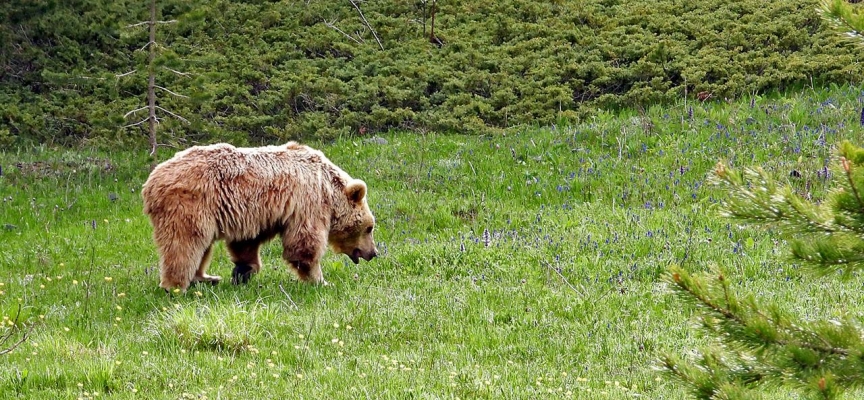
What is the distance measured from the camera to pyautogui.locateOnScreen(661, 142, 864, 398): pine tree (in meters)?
2.85

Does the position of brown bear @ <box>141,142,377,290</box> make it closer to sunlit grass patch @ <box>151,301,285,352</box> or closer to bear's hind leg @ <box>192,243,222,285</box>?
bear's hind leg @ <box>192,243,222,285</box>

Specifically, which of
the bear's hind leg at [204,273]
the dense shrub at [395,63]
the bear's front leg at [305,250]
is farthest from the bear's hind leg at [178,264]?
the dense shrub at [395,63]

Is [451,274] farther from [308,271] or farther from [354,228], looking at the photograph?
[308,271]

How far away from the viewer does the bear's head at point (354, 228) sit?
953 centimetres

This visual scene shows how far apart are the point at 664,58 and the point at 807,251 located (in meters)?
15.4

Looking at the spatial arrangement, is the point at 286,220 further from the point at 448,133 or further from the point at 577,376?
the point at 448,133

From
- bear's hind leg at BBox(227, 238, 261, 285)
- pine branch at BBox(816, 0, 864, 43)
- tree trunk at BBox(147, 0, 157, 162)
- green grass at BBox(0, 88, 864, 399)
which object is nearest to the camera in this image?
pine branch at BBox(816, 0, 864, 43)

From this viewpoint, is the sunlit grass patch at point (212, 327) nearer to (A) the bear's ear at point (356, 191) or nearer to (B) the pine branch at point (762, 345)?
(A) the bear's ear at point (356, 191)

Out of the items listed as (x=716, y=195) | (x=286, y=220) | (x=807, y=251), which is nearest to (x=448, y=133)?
(x=716, y=195)

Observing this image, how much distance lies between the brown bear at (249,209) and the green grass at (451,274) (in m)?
0.34

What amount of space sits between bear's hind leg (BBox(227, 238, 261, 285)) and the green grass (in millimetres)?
223

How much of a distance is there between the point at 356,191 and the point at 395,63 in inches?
400

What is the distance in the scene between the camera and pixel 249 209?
8.66 metres

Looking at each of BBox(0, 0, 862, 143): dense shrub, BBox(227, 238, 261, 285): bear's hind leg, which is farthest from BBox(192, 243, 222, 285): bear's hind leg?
BBox(0, 0, 862, 143): dense shrub
